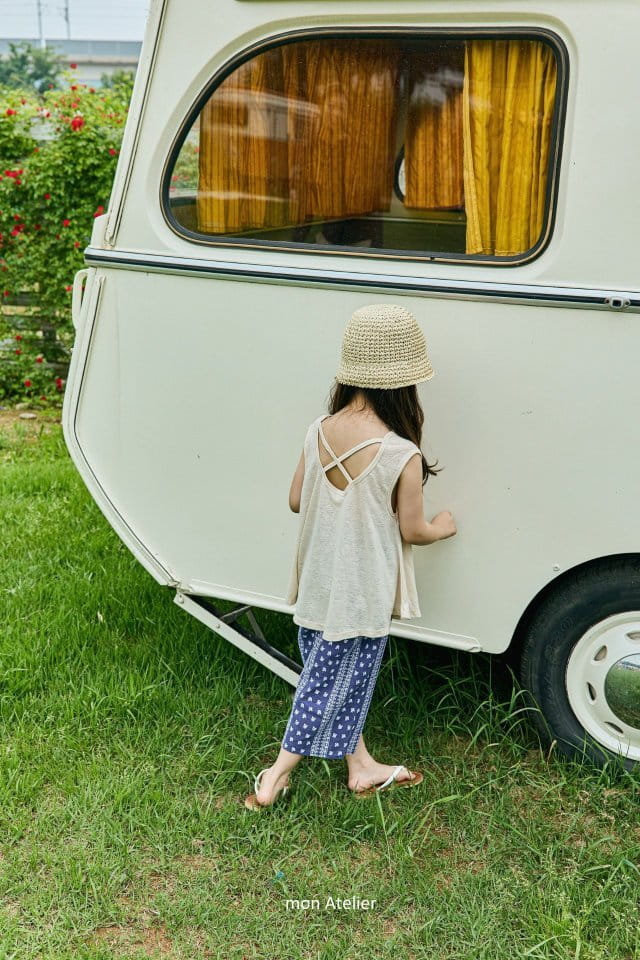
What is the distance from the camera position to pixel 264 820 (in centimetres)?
271

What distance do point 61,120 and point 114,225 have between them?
417 cm

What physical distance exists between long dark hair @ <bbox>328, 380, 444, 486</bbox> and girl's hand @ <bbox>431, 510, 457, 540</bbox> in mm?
231

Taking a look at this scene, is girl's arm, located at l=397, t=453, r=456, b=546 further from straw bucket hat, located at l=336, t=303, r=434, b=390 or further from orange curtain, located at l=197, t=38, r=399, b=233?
orange curtain, located at l=197, t=38, r=399, b=233

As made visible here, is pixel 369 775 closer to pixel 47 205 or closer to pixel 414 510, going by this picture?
pixel 414 510

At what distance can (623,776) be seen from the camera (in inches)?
107

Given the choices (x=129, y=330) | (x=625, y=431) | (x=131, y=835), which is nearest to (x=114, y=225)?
(x=129, y=330)

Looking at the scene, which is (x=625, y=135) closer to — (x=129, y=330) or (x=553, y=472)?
(x=553, y=472)

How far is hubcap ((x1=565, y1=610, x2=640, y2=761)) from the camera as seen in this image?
2.65 metres

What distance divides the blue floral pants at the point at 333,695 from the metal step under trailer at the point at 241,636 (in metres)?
0.32

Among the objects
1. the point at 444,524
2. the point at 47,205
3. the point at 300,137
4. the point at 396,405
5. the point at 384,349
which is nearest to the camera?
the point at 384,349

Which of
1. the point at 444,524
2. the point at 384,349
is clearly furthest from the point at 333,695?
the point at 384,349

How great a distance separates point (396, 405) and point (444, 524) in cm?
38

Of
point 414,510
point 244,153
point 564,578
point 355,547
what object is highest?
point 244,153

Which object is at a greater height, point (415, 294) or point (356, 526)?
point (415, 294)
